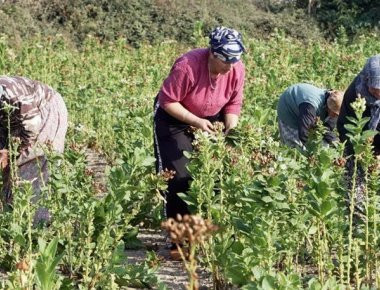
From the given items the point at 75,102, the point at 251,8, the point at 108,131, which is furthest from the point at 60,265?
the point at 251,8

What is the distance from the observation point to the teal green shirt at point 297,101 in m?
5.40

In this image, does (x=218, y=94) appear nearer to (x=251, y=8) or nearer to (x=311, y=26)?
(x=311, y=26)

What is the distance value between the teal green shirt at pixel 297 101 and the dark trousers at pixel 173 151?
2.94 ft

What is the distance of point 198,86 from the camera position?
479cm

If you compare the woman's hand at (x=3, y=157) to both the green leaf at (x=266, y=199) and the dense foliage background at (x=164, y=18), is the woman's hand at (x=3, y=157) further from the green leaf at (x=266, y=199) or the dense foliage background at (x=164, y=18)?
the dense foliage background at (x=164, y=18)

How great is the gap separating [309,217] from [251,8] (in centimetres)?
1792

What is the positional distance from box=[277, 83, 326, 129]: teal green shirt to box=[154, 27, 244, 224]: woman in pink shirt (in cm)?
61

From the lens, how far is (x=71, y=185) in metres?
4.16

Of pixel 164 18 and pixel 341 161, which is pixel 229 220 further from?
pixel 164 18


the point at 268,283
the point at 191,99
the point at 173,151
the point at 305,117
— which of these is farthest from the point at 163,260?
the point at 268,283

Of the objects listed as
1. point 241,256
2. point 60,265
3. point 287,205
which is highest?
point 287,205

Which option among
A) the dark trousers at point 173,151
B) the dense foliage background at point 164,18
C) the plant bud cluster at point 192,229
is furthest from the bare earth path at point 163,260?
the dense foliage background at point 164,18

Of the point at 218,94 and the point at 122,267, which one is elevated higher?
the point at 218,94

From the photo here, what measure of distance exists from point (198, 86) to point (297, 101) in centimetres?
95
